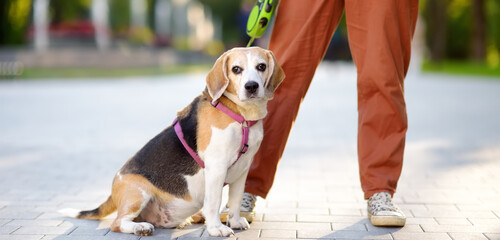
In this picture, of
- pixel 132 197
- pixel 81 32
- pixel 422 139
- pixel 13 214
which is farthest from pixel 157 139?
pixel 81 32

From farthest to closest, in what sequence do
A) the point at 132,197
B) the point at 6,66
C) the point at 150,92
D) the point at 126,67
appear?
1. the point at 126,67
2. the point at 6,66
3. the point at 150,92
4. the point at 132,197

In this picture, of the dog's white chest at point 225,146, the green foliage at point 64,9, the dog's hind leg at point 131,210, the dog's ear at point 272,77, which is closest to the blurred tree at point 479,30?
the green foliage at point 64,9

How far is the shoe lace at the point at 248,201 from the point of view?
4184 mm

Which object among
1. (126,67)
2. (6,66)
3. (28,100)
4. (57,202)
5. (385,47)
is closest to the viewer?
(385,47)

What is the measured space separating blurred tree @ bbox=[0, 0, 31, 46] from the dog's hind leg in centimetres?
3274

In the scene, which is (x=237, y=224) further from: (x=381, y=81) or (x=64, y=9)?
(x=64, y=9)

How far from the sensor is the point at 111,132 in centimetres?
899

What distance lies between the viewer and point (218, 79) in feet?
12.1

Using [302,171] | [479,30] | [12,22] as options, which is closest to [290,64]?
[302,171]

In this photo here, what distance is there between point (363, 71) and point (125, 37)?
34954mm

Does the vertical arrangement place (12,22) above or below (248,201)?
below

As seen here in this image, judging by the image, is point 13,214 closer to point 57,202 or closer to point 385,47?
point 57,202

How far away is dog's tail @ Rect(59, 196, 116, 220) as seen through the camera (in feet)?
13.2

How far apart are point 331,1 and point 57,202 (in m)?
2.40
